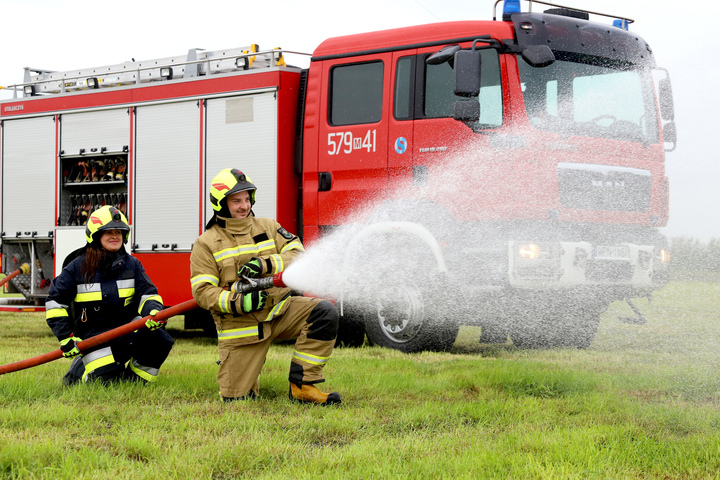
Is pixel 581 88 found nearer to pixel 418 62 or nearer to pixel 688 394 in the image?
pixel 418 62

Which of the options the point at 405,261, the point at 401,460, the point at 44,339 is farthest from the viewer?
the point at 44,339

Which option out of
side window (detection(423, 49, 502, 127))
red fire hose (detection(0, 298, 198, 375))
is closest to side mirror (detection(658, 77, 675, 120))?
side window (detection(423, 49, 502, 127))

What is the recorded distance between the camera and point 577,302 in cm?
657

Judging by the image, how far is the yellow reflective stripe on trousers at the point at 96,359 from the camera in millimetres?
5211

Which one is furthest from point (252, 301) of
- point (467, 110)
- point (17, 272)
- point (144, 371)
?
point (17, 272)

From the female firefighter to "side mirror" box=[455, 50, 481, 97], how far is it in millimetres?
2778

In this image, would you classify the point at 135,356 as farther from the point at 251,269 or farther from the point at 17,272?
the point at 17,272

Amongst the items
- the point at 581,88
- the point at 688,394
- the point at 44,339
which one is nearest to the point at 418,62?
the point at 581,88

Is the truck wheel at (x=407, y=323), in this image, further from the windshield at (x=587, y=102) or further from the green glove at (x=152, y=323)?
the green glove at (x=152, y=323)

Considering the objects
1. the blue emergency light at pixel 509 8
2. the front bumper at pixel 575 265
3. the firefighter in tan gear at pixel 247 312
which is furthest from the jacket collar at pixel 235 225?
the blue emergency light at pixel 509 8

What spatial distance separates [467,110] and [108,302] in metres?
3.11

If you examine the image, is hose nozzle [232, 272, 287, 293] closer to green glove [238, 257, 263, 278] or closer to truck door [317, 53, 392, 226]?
green glove [238, 257, 263, 278]

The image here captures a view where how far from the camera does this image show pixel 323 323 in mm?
4887

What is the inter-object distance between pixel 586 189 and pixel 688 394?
196 cm
